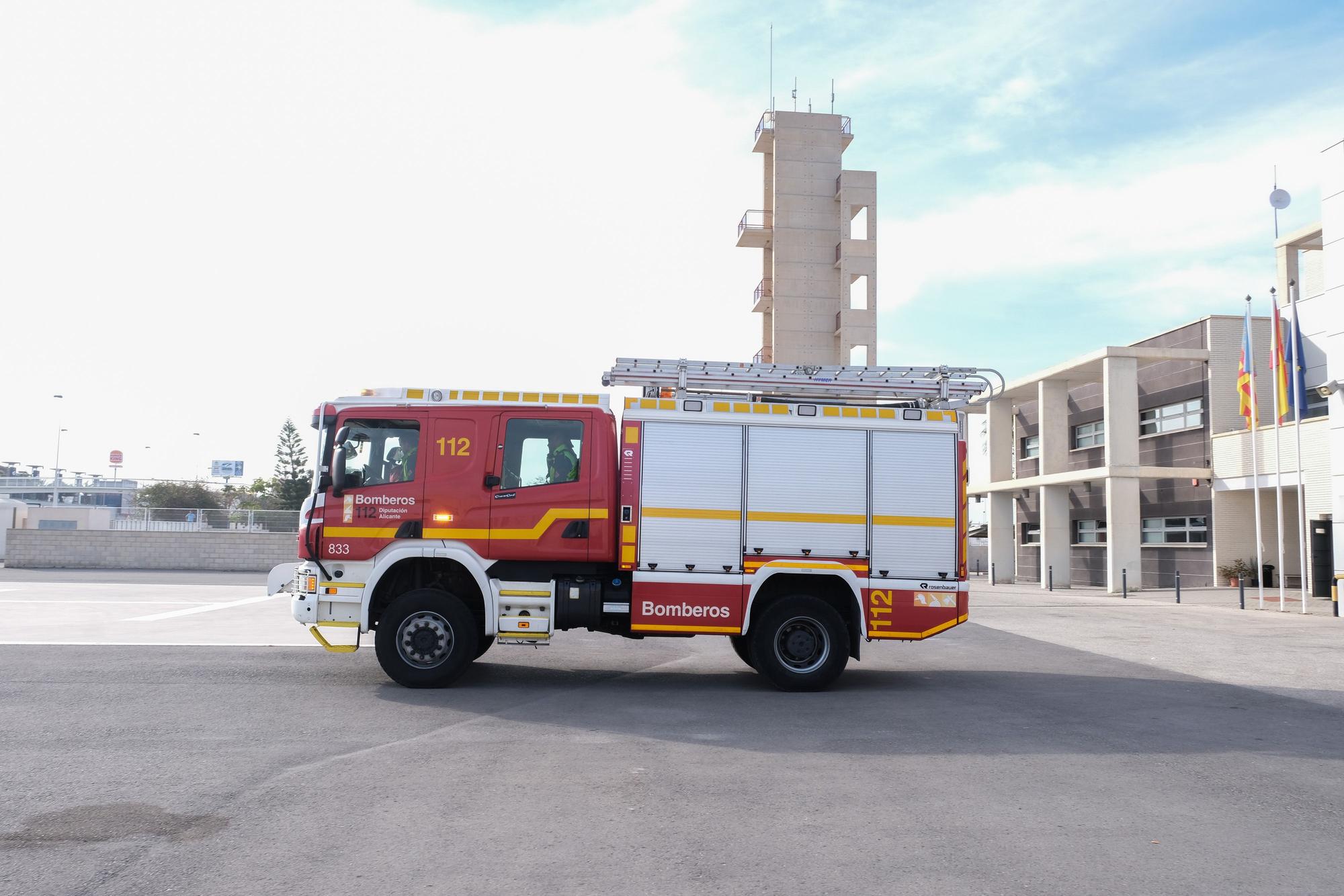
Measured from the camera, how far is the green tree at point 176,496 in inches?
3302

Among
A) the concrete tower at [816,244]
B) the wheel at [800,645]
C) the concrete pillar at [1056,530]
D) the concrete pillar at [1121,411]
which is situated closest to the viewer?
the wheel at [800,645]

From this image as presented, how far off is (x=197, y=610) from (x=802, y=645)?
13128mm

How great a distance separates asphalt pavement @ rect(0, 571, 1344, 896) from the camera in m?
4.71

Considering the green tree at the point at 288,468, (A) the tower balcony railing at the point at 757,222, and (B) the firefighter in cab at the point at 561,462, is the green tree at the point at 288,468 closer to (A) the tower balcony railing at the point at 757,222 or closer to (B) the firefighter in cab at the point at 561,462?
(A) the tower balcony railing at the point at 757,222

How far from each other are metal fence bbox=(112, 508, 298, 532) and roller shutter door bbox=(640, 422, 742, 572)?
2866cm

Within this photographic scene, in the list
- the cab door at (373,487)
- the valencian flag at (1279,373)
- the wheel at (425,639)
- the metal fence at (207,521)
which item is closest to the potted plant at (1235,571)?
the valencian flag at (1279,373)

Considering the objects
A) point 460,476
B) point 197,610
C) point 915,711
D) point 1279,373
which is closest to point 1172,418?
point 1279,373

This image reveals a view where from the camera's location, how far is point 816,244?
45.5m

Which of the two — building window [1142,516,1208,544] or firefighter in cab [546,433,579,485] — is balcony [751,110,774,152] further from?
firefighter in cab [546,433,579,485]

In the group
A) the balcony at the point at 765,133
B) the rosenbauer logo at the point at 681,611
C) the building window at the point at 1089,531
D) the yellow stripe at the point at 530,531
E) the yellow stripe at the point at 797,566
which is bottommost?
the rosenbauer logo at the point at 681,611

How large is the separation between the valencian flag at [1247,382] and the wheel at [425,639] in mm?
22595

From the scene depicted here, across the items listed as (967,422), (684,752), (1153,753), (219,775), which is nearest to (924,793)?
(684,752)

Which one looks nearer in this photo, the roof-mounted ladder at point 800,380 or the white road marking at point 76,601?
the roof-mounted ladder at point 800,380

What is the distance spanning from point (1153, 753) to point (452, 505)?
6701mm
